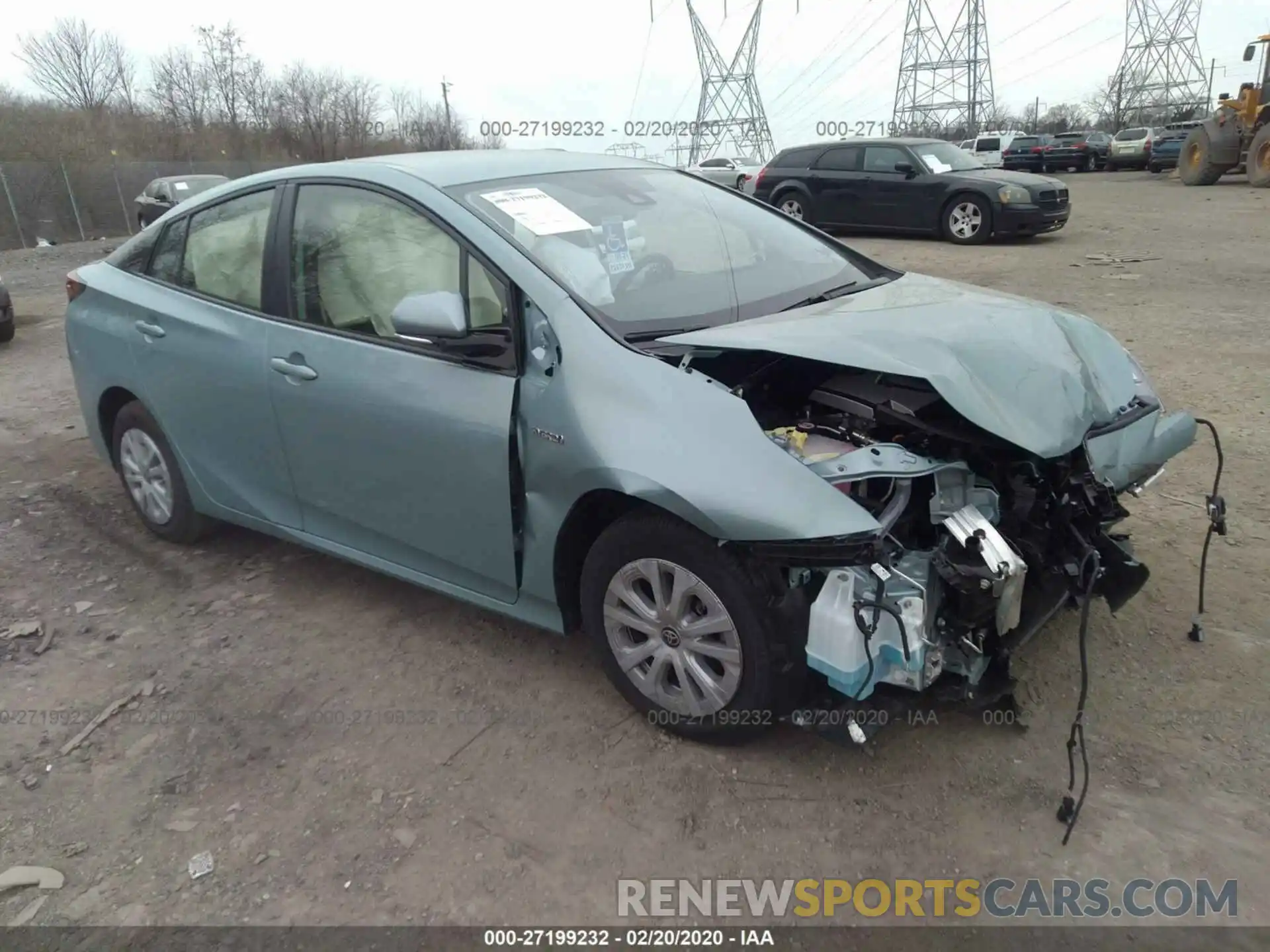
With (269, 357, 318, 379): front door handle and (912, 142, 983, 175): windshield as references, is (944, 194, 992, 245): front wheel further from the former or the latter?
(269, 357, 318, 379): front door handle

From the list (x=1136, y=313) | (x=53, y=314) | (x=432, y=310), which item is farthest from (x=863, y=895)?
(x=53, y=314)

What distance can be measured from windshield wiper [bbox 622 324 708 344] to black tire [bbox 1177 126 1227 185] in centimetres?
2367

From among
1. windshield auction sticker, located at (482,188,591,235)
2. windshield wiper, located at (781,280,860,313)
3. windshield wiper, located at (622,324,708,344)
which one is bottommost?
windshield wiper, located at (622,324,708,344)

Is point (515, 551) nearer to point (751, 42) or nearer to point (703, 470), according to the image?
Result: point (703, 470)

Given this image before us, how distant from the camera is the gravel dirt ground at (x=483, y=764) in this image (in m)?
2.25

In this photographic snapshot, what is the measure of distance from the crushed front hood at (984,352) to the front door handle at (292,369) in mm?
1355

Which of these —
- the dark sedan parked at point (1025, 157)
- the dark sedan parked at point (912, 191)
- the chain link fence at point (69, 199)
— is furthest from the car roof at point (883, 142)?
the dark sedan parked at point (1025, 157)

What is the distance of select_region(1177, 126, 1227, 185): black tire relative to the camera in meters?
21.1

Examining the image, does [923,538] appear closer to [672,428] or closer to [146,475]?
[672,428]

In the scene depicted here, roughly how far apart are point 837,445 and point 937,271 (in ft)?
30.4

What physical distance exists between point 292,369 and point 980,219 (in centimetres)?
1174

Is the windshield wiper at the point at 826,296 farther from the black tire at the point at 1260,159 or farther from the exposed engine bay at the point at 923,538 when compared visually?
the black tire at the point at 1260,159

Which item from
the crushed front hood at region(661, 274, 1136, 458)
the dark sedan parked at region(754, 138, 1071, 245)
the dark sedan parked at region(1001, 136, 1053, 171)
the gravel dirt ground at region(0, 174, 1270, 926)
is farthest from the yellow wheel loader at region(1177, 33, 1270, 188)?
the crushed front hood at region(661, 274, 1136, 458)

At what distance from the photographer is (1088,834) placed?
2.29 meters
